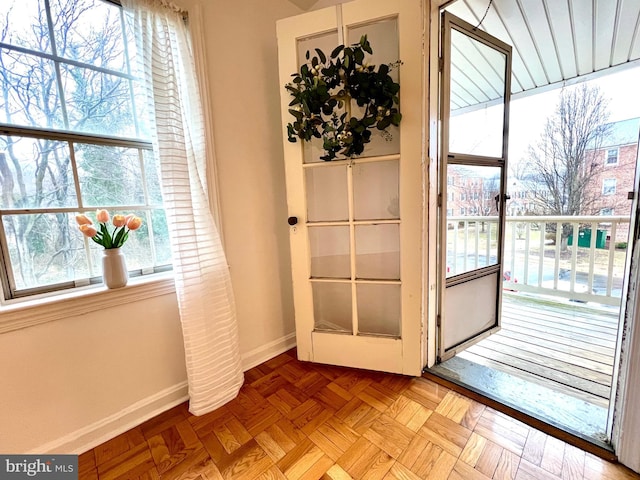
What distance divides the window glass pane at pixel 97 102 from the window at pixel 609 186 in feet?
12.3

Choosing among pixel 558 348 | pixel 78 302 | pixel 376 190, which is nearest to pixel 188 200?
pixel 78 302

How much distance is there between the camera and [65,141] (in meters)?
1.16

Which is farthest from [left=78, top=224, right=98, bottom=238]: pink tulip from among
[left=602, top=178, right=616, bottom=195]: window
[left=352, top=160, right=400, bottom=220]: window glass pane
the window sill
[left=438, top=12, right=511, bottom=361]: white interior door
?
[left=602, top=178, right=616, bottom=195]: window

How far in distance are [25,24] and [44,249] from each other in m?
0.90

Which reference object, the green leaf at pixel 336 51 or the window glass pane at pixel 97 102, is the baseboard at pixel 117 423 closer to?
the window glass pane at pixel 97 102

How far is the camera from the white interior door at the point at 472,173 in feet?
5.28

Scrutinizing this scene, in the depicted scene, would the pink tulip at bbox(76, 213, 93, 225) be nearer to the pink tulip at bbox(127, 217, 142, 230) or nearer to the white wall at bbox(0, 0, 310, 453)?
the pink tulip at bbox(127, 217, 142, 230)

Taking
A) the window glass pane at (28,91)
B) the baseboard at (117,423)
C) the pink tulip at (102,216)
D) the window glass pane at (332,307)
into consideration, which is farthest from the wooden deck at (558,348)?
the window glass pane at (28,91)

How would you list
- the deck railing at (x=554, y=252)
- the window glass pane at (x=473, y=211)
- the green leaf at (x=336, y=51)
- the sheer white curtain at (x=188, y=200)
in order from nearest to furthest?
the sheer white curtain at (x=188, y=200) < the green leaf at (x=336, y=51) < the window glass pane at (x=473, y=211) < the deck railing at (x=554, y=252)

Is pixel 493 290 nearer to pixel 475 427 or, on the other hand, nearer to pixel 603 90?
pixel 475 427

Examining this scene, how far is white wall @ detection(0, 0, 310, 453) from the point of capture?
1.09m

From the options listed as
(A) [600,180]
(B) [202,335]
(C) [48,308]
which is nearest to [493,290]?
(A) [600,180]

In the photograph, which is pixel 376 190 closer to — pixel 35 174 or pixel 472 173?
pixel 472 173

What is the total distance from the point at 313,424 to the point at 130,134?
169cm
